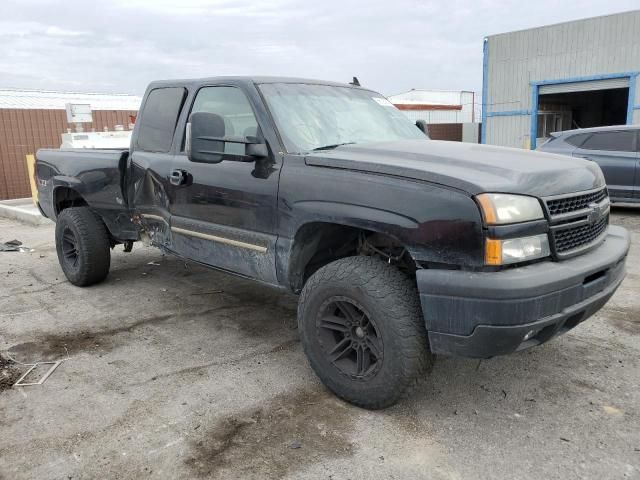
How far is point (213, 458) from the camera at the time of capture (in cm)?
267

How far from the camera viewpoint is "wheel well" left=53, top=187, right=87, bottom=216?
5.70 meters

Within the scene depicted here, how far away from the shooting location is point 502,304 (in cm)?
245

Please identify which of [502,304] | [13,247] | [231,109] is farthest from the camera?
[13,247]

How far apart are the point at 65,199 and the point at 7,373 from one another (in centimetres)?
261

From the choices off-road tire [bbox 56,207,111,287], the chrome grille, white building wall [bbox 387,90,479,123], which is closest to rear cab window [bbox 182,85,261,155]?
off-road tire [bbox 56,207,111,287]

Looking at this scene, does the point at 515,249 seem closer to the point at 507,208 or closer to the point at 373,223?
the point at 507,208

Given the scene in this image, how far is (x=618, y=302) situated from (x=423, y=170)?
3.11m

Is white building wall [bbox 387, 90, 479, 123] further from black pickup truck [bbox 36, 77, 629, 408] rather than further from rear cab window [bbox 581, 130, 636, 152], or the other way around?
black pickup truck [bbox 36, 77, 629, 408]

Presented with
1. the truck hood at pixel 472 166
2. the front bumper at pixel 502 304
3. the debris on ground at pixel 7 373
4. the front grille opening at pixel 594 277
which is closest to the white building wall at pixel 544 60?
the truck hood at pixel 472 166

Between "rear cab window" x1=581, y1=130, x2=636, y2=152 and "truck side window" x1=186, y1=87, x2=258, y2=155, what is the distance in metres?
7.71

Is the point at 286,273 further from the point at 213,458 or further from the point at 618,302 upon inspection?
the point at 618,302

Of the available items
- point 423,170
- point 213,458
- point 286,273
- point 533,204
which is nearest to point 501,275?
point 533,204

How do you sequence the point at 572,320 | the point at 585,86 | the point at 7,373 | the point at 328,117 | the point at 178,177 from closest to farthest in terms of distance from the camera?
the point at 572,320, the point at 7,373, the point at 328,117, the point at 178,177, the point at 585,86

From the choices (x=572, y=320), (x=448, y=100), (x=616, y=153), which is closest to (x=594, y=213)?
(x=572, y=320)
